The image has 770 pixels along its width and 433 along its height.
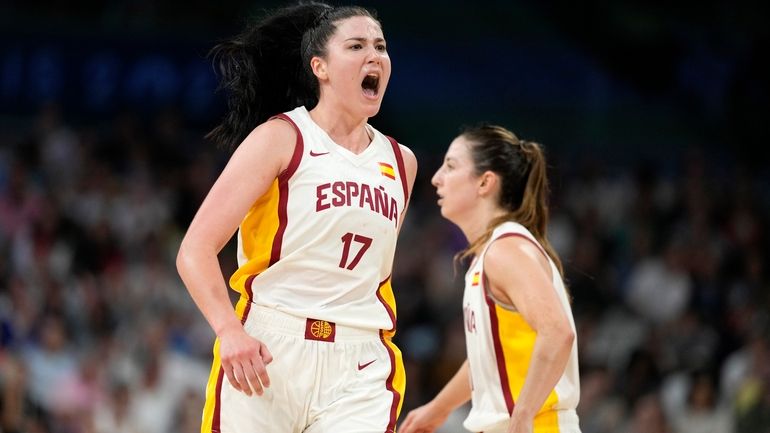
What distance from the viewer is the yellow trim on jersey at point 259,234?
173 inches

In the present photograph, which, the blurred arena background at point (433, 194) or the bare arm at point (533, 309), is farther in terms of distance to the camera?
the blurred arena background at point (433, 194)

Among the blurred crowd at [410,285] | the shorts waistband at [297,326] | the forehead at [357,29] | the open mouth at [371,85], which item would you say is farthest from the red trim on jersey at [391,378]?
the blurred crowd at [410,285]

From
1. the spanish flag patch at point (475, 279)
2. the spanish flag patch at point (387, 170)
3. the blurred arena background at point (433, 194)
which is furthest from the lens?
the blurred arena background at point (433, 194)

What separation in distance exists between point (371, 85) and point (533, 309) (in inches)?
42.4

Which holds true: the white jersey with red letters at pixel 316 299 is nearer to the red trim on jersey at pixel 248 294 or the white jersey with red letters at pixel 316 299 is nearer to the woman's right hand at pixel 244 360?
the red trim on jersey at pixel 248 294

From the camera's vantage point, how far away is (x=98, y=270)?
10961 mm

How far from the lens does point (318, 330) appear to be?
4.35 meters

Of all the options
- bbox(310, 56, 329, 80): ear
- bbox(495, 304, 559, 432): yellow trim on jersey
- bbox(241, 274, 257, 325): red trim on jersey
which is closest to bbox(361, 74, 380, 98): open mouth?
bbox(310, 56, 329, 80): ear

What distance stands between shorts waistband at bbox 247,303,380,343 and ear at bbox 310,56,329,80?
3.03 feet

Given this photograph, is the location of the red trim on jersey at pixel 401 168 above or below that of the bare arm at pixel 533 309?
above

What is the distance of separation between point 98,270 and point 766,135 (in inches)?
273

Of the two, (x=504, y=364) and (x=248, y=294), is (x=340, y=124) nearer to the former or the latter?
(x=248, y=294)

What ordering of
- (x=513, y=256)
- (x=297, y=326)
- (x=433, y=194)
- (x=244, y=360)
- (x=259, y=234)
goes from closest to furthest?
(x=244, y=360)
(x=297, y=326)
(x=259, y=234)
(x=513, y=256)
(x=433, y=194)

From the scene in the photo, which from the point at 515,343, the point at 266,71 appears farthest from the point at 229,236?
the point at 515,343
